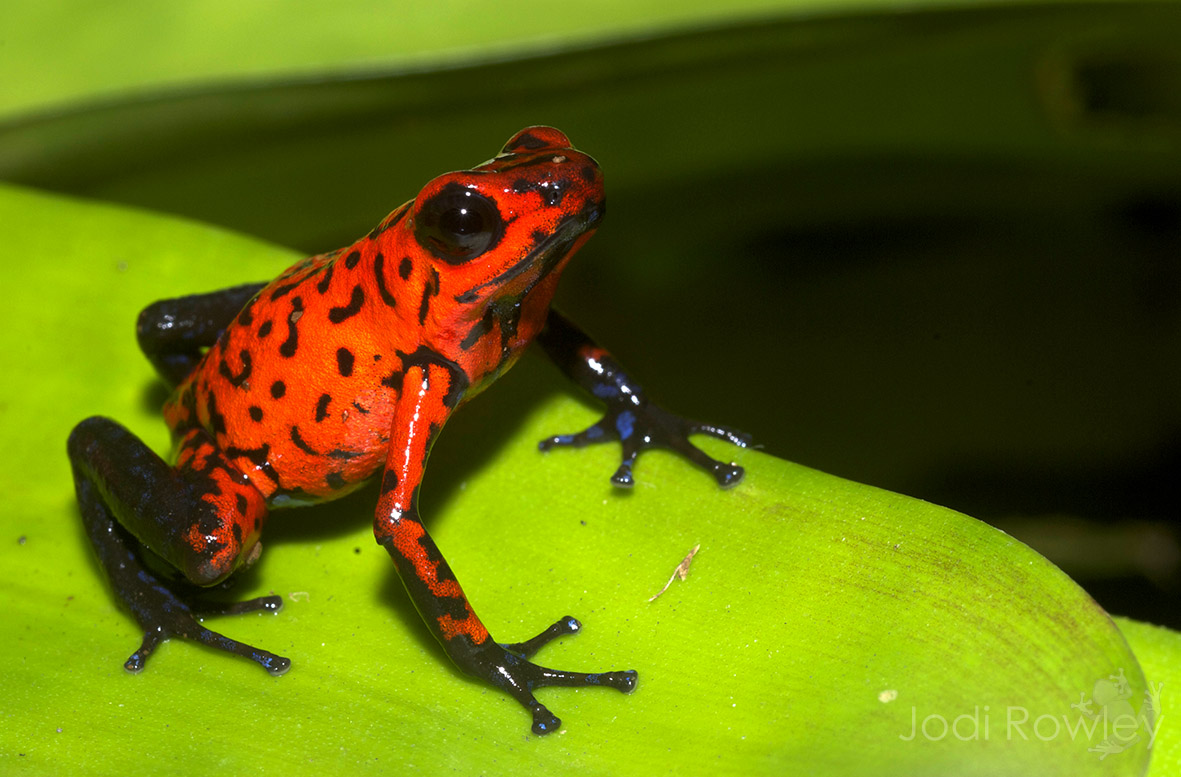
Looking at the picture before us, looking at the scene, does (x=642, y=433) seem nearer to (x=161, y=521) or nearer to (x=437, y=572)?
(x=437, y=572)

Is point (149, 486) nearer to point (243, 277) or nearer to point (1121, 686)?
point (243, 277)

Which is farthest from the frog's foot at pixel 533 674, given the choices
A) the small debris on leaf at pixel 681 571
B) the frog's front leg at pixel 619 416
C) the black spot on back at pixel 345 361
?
the black spot on back at pixel 345 361

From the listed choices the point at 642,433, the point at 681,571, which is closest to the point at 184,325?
the point at 642,433

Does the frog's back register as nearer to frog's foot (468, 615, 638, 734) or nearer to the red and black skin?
the red and black skin

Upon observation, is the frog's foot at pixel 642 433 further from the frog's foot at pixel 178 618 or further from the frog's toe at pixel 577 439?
the frog's foot at pixel 178 618

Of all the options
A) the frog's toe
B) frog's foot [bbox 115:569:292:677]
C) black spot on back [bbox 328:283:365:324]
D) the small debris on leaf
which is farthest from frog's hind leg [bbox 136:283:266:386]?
the small debris on leaf

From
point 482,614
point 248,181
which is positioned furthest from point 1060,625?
point 248,181
